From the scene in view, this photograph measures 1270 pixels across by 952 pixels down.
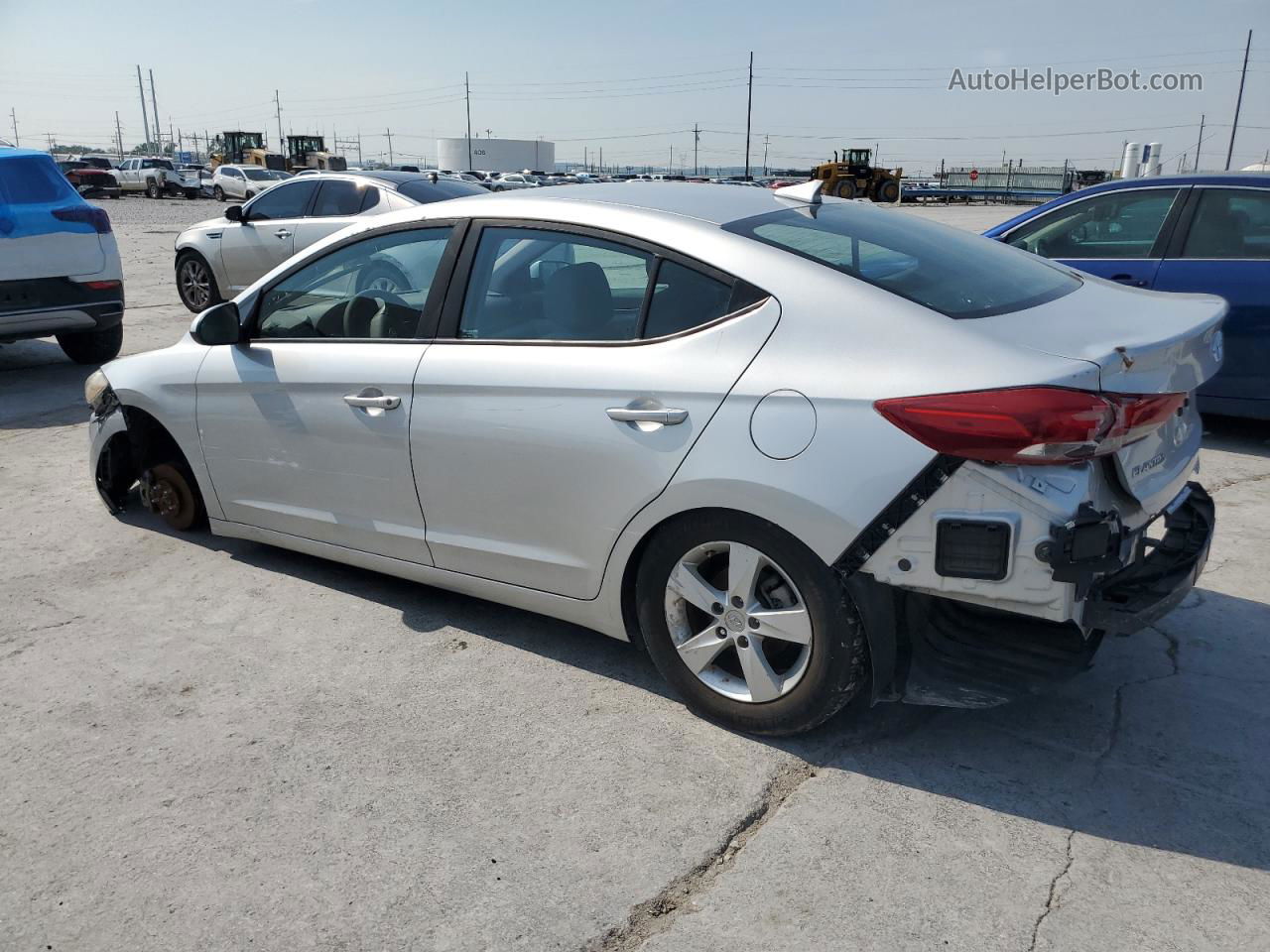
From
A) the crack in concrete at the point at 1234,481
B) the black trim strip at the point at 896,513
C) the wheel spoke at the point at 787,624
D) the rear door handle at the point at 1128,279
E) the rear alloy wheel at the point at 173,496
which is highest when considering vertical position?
the rear door handle at the point at 1128,279

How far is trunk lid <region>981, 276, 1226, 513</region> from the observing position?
107 inches

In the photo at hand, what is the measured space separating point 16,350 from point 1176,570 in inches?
420

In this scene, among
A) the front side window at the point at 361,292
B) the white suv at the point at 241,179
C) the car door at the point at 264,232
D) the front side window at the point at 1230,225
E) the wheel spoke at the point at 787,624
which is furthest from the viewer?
the white suv at the point at 241,179

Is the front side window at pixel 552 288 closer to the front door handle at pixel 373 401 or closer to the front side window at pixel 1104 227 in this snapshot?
the front door handle at pixel 373 401

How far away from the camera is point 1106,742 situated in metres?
3.13

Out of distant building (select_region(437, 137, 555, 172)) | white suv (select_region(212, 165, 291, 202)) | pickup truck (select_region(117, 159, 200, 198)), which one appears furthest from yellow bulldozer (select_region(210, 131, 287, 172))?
distant building (select_region(437, 137, 555, 172))

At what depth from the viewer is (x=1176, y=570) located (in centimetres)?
306

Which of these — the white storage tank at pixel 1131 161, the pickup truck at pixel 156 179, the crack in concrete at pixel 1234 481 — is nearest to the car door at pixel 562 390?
the crack in concrete at pixel 1234 481

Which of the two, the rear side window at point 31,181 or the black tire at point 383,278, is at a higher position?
the rear side window at point 31,181

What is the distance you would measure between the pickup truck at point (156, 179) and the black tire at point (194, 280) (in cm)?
4139

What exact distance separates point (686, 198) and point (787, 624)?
1522 millimetres

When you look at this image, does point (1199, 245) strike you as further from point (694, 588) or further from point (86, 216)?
point (86, 216)

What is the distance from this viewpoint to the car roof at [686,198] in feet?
11.1

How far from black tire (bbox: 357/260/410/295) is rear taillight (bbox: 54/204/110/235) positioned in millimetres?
5410
